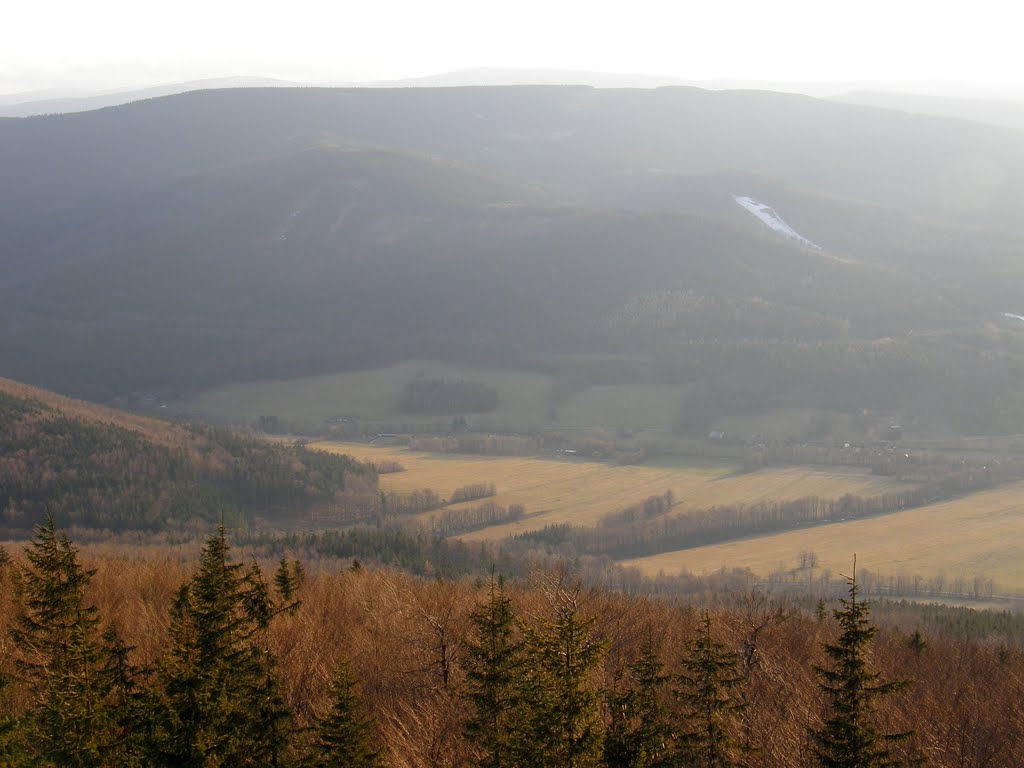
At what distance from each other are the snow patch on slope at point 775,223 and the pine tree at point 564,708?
17338cm

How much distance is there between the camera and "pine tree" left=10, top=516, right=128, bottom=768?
15.1 m

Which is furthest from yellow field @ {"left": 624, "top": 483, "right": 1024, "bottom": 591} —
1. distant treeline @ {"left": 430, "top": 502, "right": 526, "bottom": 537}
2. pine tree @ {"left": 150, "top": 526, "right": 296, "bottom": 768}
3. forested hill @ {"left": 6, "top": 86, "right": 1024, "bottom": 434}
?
pine tree @ {"left": 150, "top": 526, "right": 296, "bottom": 768}

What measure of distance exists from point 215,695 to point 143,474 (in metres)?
63.7

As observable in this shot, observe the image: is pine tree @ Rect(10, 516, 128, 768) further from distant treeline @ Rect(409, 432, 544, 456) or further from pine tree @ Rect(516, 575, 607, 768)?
distant treeline @ Rect(409, 432, 544, 456)

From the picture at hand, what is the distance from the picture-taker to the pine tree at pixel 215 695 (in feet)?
49.2

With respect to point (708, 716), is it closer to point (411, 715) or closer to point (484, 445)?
point (411, 715)

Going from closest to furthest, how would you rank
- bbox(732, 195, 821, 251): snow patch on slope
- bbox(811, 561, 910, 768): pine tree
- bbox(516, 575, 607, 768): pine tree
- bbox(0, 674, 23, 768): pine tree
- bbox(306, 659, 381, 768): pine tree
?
bbox(516, 575, 607, 768): pine tree, bbox(0, 674, 23, 768): pine tree, bbox(811, 561, 910, 768): pine tree, bbox(306, 659, 381, 768): pine tree, bbox(732, 195, 821, 251): snow patch on slope

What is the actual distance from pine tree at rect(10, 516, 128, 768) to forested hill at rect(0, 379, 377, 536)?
48.9 metres

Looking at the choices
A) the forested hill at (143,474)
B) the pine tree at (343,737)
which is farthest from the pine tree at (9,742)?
the forested hill at (143,474)

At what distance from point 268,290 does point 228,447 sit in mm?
109129

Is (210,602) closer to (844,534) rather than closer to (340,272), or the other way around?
(844,534)

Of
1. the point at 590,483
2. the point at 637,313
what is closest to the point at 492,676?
the point at 590,483

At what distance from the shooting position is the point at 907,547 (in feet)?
214

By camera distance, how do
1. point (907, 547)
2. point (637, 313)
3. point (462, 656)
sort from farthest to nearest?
point (637, 313) < point (907, 547) < point (462, 656)
